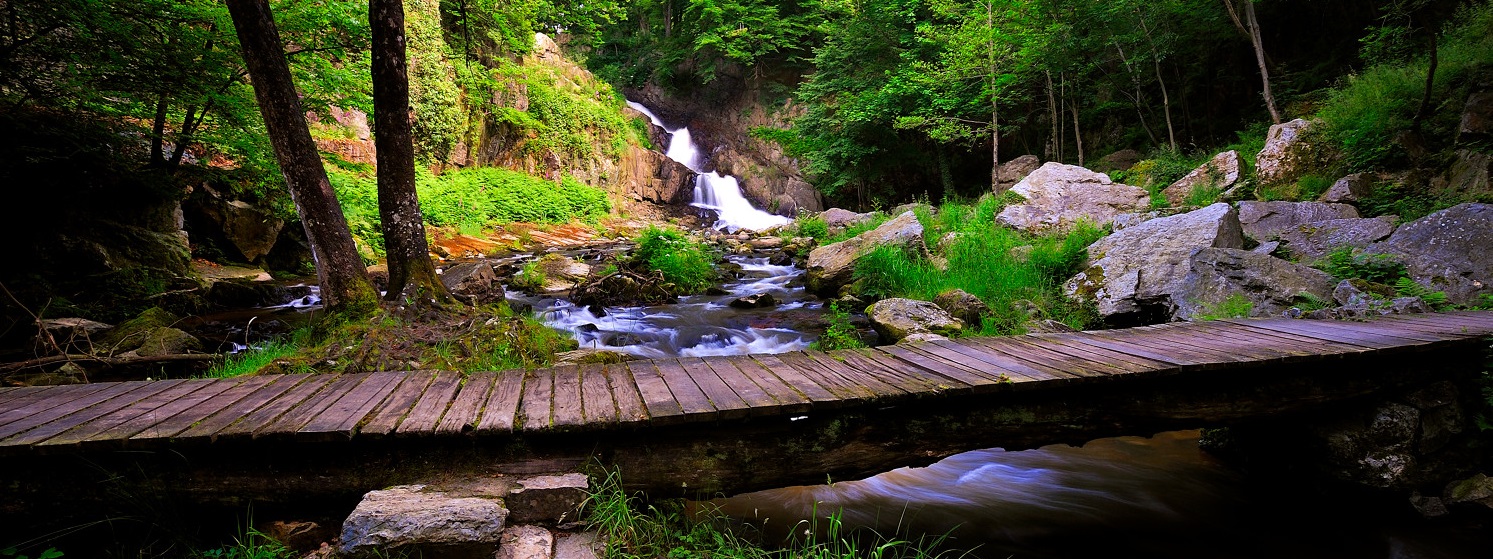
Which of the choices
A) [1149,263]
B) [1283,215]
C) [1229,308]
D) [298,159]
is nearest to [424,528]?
[298,159]

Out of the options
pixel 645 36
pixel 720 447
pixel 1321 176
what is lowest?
pixel 720 447

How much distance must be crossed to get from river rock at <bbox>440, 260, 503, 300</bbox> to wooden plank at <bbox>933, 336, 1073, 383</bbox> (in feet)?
18.4

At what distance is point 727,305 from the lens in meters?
8.43

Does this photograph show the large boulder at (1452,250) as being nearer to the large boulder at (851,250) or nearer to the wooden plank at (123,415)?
the large boulder at (851,250)

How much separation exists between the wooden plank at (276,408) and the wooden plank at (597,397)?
46.4 inches

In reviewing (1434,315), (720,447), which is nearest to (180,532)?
(720,447)

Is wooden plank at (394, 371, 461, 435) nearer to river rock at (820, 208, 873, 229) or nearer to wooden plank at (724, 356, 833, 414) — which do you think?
wooden plank at (724, 356, 833, 414)

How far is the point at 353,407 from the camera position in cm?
227

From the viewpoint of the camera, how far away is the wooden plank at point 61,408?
2.02 metres

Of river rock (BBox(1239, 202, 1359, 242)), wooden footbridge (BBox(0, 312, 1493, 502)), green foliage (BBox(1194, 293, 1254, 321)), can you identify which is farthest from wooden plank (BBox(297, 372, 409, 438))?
river rock (BBox(1239, 202, 1359, 242))

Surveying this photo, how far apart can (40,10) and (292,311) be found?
3629mm

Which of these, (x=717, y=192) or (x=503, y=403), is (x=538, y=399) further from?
(x=717, y=192)

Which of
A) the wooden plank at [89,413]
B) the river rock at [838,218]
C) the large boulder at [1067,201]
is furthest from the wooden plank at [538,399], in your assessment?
the river rock at [838,218]

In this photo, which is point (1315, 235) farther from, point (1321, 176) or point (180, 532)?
point (180, 532)
